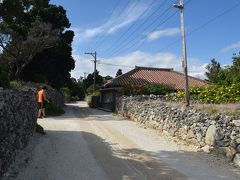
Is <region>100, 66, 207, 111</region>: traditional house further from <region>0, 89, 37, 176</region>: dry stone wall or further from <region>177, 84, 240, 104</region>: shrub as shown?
<region>0, 89, 37, 176</region>: dry stone wall

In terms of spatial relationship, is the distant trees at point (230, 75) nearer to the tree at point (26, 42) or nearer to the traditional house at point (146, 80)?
the traditional house at point (146, 80)

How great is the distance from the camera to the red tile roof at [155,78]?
126ft

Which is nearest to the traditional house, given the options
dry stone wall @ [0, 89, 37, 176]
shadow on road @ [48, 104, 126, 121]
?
shadow on road @ [48, 104, 126, 121]

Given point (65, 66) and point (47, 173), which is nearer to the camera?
point (47, 173)

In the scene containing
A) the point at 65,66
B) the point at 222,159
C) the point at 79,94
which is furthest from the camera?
the point at 79,94

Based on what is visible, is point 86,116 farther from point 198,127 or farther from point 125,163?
point 125,163

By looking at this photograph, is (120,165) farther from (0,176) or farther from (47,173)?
(0,176)

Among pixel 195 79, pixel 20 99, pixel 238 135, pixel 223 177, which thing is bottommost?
pixel 223 177

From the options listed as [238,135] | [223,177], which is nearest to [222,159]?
[238,135]

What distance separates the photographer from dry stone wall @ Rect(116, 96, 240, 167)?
11656 millimetres

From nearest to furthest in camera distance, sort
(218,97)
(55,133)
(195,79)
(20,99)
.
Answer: (20,99)
(55,133)
(218,97)
(195,79)

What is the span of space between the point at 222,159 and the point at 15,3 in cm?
1315

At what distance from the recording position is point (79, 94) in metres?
101

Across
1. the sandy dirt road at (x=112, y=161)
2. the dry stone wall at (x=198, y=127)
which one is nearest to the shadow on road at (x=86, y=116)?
the dry stone wall at (x=198, y=127)
